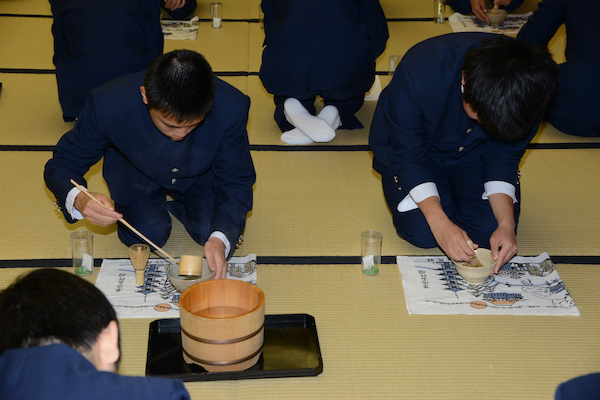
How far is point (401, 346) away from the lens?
2234mm

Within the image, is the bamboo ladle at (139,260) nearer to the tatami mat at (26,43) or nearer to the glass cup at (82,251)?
the glass cup at (82,251)

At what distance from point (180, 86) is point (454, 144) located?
98 cm

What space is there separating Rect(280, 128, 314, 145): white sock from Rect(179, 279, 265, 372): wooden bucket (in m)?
1.37

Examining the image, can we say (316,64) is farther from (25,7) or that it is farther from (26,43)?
(25,7)

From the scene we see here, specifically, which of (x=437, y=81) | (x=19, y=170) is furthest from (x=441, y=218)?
(x=19, y=170)

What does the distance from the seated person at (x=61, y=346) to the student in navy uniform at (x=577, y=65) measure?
2596 mm

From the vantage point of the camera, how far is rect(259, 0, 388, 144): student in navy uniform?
339 centimetres

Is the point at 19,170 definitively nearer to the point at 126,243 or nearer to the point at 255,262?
the point at 126,243

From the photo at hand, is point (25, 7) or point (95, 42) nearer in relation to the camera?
point (95, 42)

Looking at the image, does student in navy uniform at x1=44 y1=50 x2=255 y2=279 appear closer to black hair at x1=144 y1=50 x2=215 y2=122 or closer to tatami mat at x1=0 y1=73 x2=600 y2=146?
black hair at x1=144 y1=50 x2=215 y2=122

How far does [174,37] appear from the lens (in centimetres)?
436

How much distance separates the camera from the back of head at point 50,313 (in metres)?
1.20

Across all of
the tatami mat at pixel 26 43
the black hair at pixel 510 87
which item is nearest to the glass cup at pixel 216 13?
the tatami mat at pixel 26 43

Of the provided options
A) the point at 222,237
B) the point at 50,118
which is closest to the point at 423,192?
the point at 222,237
